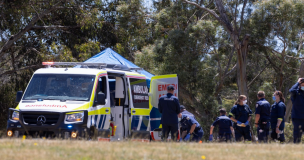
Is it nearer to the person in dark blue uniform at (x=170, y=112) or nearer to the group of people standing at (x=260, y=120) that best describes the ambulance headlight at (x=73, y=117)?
the person in dark blue uniform at (x=170, y=112)

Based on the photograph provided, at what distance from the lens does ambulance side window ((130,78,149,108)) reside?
1188 cm

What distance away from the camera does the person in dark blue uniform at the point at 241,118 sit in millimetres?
11266

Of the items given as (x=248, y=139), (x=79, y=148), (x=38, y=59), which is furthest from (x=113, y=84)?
(x=38, y=59)

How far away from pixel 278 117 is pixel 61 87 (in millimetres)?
5683

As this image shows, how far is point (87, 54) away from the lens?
21688 millimetres

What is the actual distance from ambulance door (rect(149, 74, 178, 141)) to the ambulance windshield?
2581mm

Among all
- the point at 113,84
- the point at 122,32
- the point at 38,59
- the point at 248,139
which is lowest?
the point at 248,139

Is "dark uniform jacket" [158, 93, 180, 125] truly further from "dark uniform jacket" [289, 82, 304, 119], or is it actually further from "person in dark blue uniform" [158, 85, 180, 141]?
"dark uniform jacket" [289, 82, 304, 119]

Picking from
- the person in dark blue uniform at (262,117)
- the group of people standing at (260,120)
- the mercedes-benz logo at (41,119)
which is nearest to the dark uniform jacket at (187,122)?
the group of people standing at (260,120)

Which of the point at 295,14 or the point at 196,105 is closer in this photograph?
the point at 295,14

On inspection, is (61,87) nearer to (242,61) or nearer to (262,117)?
(262,117)

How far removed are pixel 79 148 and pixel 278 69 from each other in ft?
67.0

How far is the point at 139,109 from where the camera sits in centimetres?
1198

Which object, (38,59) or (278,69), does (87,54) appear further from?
(278,69)
